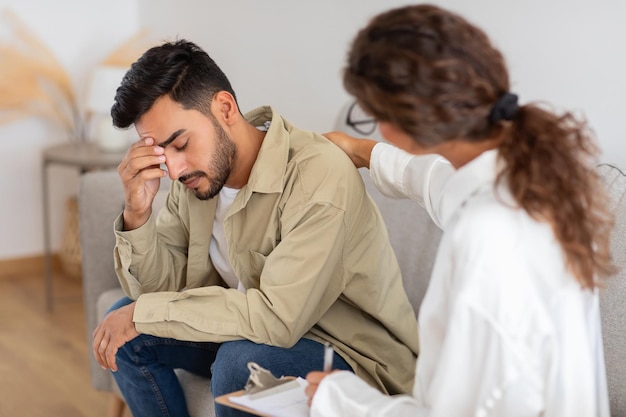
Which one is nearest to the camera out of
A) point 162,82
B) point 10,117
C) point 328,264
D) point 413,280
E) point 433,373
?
point 433,373

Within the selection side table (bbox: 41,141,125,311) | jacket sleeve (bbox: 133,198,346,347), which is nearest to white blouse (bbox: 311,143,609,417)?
jacket sleeve (bbox: 133,198,346,347)

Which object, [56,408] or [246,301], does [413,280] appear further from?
[56,408]

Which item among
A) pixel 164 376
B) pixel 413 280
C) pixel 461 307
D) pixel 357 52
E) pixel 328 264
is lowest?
pixel 164 376

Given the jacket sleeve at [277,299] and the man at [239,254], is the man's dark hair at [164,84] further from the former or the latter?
the jacket sleeve at [277,299]

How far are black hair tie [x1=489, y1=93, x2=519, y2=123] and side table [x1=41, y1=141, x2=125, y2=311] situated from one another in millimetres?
2672

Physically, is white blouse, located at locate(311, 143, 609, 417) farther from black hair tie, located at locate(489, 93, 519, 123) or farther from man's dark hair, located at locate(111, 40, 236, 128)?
man's dark hair, located at locate(111, 40, 236, 128)

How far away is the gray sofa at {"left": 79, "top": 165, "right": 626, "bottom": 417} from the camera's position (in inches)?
66.1

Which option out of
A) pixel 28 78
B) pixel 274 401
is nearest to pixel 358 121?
pixel 274 401

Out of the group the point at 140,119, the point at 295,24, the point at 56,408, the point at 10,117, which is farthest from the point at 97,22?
the point at 140,119

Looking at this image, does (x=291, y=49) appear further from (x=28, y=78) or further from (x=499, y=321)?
(x=499, y=321)

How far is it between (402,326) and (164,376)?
52 centimetres

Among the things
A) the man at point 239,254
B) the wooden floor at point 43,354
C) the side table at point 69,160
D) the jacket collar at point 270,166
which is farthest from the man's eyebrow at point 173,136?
the side table at point 69,160

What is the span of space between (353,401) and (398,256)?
100 cm

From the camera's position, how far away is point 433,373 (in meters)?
1.19
